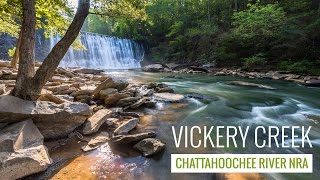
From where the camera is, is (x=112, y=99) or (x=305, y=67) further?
(x=305, y=67)

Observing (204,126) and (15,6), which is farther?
(15,6)

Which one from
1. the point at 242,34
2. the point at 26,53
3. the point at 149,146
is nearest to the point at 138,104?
the point at 149,146

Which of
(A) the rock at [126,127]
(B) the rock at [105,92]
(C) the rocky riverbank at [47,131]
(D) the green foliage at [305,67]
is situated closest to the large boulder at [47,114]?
(C) the rocky riverbank at [47,131]

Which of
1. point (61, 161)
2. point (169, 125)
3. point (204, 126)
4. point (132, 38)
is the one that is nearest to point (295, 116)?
point (204, 126)

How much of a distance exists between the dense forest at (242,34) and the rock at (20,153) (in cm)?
434

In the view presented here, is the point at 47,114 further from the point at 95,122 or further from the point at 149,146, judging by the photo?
the point at 149,146

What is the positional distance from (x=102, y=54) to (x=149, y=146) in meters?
25.5

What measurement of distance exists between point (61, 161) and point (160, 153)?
5.25 ft

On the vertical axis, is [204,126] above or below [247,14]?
below

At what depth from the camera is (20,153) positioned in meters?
3.01

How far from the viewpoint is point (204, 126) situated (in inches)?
217

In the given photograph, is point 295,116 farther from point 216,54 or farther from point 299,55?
point 216,54

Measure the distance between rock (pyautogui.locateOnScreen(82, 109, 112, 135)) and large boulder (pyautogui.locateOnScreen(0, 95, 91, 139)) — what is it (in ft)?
0.49

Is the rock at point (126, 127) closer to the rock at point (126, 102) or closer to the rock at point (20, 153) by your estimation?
the rock at point (20, 153)
